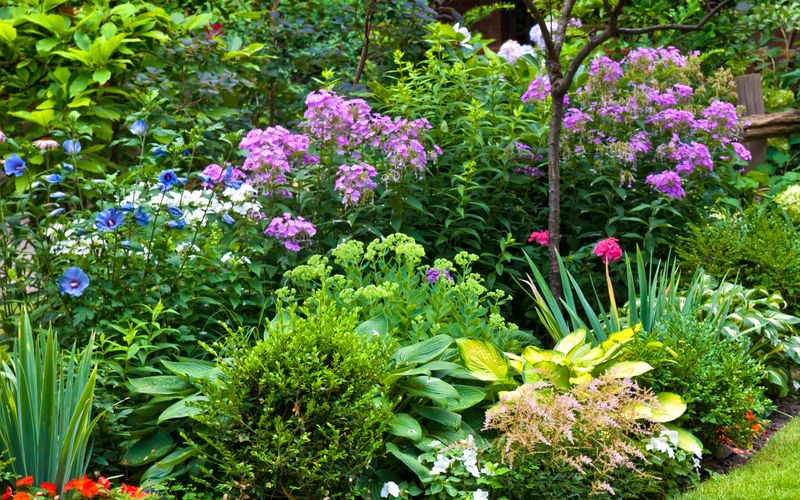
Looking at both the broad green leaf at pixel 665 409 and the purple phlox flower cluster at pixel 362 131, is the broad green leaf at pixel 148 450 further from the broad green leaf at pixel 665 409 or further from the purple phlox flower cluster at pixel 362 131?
the purple phlox flower cluster at pixel 362 131

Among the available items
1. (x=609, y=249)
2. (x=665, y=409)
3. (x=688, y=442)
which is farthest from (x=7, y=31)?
(x=688, y=442)

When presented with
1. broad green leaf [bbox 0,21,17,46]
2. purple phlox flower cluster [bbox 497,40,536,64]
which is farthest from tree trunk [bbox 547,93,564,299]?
broad green leaf [bbox 0,21,17,46]

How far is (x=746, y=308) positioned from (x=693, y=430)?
4.35 feet

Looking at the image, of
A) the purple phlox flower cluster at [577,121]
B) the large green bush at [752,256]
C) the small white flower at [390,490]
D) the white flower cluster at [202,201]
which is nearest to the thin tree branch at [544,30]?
the purple phlox flower cluster at [577,121]

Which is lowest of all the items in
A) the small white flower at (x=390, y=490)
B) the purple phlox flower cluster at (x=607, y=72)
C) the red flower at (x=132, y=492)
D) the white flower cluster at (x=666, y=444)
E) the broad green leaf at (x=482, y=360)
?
the white flower cluster at (x=666, y=444)

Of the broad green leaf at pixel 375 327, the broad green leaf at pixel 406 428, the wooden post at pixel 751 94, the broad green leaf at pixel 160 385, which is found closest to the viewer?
the broad green leaf at pixel 406 428

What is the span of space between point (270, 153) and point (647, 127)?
8.21ft

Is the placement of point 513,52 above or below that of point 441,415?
above

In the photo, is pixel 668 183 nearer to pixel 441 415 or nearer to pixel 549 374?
pixel 549 374

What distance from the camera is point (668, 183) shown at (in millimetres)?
5391

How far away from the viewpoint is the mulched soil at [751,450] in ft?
13.5

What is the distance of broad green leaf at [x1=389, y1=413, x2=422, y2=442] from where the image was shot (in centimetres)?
357

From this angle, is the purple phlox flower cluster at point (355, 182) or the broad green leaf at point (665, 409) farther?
the purple phlox flower cluster at point (355, 182)

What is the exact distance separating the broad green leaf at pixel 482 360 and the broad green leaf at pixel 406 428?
0.44 meters
